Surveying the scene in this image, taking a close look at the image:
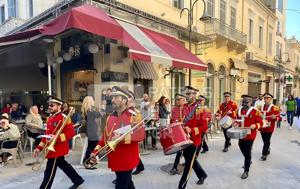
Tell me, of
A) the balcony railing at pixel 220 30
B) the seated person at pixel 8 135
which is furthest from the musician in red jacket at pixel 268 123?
the balcony railing at pixel 220 30

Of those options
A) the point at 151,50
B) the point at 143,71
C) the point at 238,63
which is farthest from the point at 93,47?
the point at 238,63

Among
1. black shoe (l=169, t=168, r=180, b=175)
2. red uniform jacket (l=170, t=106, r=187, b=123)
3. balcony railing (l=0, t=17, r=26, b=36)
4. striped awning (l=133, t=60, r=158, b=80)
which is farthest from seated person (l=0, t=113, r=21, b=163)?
balcony railing (l=0, t=17, r=26, b=36)

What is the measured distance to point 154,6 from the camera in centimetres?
1180

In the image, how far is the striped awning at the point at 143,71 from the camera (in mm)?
10834

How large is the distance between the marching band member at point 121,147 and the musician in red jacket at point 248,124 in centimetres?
287

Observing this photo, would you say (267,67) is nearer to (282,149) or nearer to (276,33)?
(276,33)

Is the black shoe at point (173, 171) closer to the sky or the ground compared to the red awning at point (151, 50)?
closer to the ground

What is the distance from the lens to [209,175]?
570 cm

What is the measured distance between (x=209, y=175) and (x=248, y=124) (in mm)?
1356

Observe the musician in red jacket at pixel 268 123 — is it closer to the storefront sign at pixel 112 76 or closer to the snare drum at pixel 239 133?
the snare drum at pixel 239 133

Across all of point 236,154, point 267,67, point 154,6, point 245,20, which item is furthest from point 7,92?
point 267,67

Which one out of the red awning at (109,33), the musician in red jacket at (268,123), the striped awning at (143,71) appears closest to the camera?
the red awning at (109,33)

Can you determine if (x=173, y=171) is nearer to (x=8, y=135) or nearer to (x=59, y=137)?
(x=59, y=137)

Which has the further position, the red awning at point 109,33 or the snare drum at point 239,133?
the red awning at point 109,33
